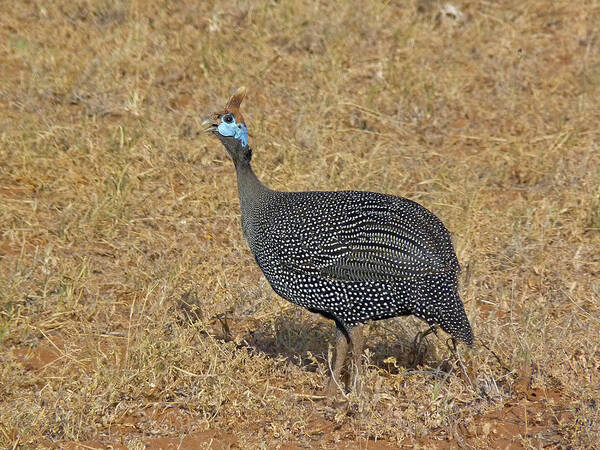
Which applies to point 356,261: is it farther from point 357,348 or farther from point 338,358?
point 338,358

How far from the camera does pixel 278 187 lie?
6.29m

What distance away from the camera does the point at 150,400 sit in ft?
14.2

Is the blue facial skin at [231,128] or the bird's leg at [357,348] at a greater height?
the blue facial skin at [231,128]

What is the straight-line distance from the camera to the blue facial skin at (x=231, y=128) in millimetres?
4480

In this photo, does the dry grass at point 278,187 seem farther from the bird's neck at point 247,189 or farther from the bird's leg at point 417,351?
the bird's neck at point 247,189

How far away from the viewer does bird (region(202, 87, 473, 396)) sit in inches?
160

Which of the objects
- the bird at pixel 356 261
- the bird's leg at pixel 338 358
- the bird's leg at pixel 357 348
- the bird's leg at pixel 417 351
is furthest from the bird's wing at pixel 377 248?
the bird's leg at pixel 417 351

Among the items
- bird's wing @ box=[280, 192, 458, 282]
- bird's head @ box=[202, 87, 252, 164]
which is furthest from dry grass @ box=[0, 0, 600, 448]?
bird's head @ box=[202, 87, 252, 164]

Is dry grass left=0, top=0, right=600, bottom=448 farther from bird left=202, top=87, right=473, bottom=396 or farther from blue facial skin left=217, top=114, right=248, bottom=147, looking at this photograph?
blue facial skin left=217, top=114, right=248, bottom=147

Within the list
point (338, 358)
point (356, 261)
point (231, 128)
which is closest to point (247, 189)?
point (231, 128)

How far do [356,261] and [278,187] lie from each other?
226cm

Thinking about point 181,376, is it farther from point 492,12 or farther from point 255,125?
point 492,12

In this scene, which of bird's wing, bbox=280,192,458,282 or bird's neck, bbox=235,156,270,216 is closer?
bird's wing, bbox=280,192,458,282

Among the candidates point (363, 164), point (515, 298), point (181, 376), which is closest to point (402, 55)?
point (363, 164)
